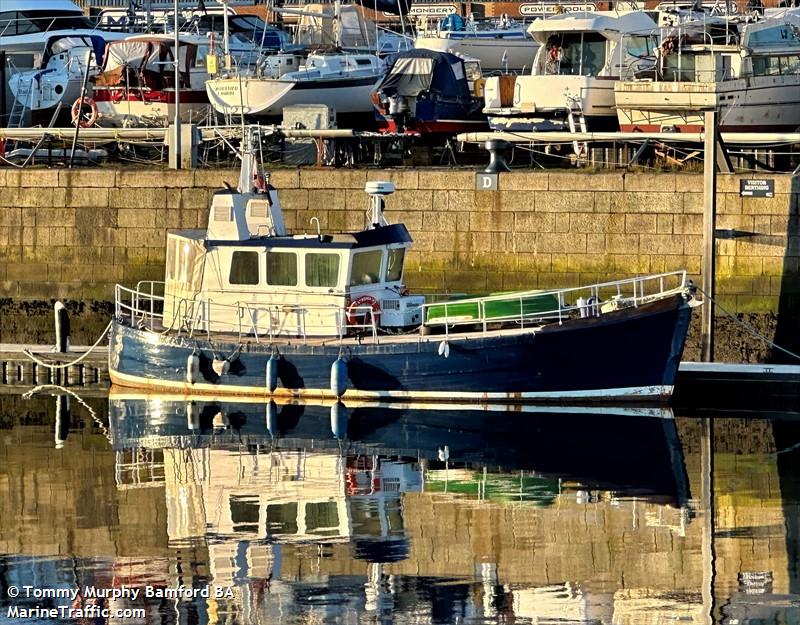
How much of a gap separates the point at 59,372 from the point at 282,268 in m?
4.17

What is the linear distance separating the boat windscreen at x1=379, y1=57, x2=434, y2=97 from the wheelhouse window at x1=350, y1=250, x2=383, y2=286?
995 centimetres

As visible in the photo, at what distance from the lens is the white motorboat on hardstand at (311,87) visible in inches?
1377

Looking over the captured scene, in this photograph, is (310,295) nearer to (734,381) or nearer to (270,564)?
(734,381)

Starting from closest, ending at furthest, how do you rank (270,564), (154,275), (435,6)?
(270,564)
(154,275)
(435,6)

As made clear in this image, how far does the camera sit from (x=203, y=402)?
24.8m

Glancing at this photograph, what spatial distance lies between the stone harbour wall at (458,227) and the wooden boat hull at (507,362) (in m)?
3.12

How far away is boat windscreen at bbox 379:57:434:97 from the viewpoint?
112ft

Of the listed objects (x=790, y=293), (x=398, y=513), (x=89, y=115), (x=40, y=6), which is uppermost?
(x=40, y=6)

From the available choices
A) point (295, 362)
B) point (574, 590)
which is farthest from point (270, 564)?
point (295, 362)

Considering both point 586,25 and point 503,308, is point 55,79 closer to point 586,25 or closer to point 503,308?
point 586,25

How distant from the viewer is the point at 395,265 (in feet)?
80.9

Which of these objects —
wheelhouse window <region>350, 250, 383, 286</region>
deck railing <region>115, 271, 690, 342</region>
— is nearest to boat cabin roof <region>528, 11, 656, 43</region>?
deck railing <region>115, 271, 690, 342</region>

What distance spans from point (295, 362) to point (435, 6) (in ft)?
97.0

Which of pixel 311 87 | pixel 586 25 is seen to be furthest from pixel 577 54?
pixel 311 87
